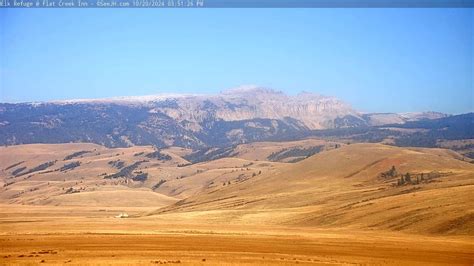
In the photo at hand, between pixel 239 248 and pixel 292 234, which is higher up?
pixel 239 248

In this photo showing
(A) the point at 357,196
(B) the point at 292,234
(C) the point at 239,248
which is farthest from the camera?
(A) the point at 357,196

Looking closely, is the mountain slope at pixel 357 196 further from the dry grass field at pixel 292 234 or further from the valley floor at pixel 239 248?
the valley floor at pixel 239 248

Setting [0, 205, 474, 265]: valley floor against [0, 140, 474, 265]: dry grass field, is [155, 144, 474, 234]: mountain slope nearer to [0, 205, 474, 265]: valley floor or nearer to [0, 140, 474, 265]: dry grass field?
[0, 140, 474, 265]: dry grass field

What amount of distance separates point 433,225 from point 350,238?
1064 centimetres

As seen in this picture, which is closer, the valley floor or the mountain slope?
the valley floor

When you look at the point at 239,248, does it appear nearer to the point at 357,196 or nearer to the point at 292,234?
the point at 292,234

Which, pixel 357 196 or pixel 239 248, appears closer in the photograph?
pixel 239 248

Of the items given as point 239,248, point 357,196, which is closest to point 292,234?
point 239,248

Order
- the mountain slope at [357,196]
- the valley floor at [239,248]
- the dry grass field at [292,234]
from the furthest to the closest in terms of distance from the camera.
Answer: the mountain slope at [357,196] → the dry grass field at [292,234] → the valley floor at [239,248]

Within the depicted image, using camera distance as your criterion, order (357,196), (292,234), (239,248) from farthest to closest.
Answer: (357,196), (292,234), (239,248)

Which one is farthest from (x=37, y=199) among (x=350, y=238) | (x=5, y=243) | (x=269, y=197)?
(x=350, y=238)

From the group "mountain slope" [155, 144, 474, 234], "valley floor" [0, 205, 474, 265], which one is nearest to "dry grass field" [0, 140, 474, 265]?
"valley floor" [0, 205, 474, 265]

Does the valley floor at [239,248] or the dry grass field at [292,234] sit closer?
the valley floor at [239,248]

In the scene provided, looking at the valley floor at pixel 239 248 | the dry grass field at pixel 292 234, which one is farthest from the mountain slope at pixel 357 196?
the valley floor at pixel 239 248
